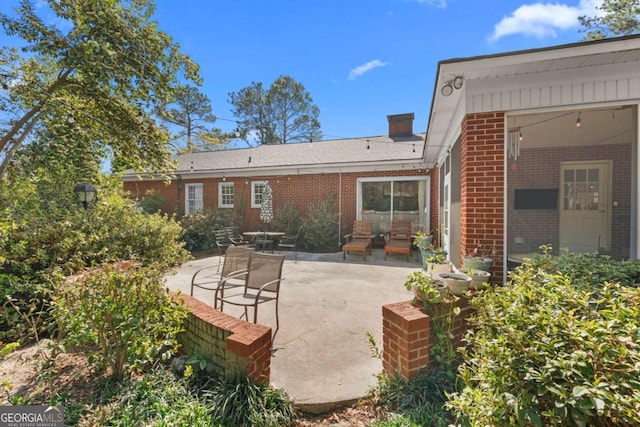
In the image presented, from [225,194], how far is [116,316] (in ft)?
37.1

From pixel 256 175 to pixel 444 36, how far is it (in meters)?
8.39

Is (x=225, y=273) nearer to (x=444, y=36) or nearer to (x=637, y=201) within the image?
(x=637, y=201)

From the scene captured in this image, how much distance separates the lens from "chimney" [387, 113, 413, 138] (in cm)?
1382

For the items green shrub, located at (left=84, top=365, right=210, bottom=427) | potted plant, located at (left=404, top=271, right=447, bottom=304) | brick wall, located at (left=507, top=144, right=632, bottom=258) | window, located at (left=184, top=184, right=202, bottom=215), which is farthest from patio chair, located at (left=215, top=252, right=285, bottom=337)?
window, located at (left=184, top=184, right=202, bottom=215)

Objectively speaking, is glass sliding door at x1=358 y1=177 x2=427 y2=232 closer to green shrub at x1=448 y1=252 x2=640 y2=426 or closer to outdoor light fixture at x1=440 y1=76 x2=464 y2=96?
outdoor light fixture at x1=440 y1=76 x2=464 y2=96

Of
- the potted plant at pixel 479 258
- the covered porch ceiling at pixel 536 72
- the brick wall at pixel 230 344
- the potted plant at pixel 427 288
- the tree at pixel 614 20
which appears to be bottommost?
the brick wall at pixel 230 344

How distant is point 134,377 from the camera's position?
2564 mm

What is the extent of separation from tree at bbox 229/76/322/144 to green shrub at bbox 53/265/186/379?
27.3m

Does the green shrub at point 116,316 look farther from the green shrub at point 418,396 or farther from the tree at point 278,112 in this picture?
the tree at point 278,112

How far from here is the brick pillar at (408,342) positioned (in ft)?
7.84

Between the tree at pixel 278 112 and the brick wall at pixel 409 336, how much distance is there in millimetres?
27387

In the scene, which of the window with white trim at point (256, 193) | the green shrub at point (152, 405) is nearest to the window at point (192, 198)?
the window with white trim at point (256, 193)

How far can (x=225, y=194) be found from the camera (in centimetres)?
1324

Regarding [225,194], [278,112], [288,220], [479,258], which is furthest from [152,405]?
[278,112]
